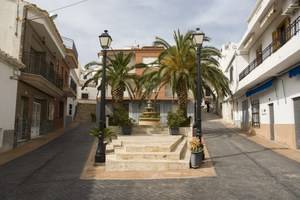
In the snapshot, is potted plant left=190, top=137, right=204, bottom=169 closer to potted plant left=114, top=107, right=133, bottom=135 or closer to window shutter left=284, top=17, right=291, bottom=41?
window shutter left=284, top=17, right=291, bottom=41

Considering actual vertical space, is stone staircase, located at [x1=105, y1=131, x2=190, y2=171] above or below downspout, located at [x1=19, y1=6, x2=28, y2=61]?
below

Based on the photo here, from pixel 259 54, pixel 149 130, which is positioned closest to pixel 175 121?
pixel 149 130

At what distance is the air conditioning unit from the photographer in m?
13.7

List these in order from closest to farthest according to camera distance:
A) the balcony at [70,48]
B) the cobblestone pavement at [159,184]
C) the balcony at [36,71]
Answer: the cobblestone pavement at [159,184]
the balcony at [36,71]
the balcony at [70,48]

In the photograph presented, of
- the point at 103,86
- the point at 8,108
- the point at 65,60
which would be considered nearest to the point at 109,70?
the point at 65,60

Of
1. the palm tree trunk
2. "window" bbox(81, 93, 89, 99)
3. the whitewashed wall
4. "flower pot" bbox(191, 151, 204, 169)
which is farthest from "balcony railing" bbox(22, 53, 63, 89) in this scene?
"window" bbox(81, 93, 89, 99)

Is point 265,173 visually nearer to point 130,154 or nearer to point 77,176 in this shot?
point 130,154

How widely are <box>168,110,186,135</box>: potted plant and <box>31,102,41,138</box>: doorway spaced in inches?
374

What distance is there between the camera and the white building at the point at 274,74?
1362 centimetres

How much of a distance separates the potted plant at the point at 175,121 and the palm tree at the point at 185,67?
3.00 feet

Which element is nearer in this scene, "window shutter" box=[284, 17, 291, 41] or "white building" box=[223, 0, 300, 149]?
"white building" box=[223, 0, 300, 149]

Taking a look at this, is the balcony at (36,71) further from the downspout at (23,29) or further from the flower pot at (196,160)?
the flower pot at (196,160)

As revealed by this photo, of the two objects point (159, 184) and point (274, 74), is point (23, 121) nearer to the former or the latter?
point (159, 184)

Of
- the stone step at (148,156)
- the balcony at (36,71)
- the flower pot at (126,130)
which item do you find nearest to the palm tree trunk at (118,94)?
the flower pot at (126,130)
